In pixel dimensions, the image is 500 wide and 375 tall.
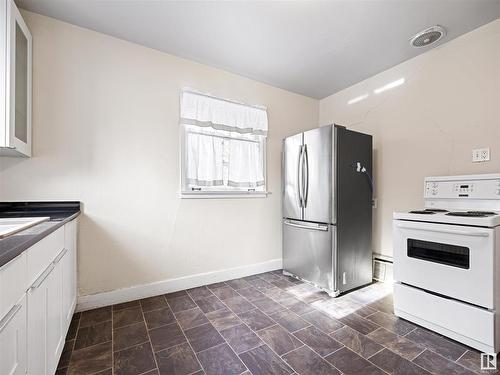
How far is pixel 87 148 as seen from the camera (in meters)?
2.07

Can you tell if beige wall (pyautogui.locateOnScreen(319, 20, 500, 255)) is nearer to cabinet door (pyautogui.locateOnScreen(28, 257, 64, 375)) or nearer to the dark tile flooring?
the dark tile flooring

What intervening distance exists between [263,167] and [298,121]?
37.1 inches

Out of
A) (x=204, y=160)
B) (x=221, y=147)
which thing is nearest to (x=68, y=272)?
(x=204, y=160)

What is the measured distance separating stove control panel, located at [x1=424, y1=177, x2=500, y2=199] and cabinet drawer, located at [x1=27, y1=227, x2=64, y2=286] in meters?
2.90

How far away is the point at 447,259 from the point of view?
169 centimetres

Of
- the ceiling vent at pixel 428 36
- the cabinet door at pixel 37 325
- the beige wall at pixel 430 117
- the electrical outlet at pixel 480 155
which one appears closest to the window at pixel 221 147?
the beige wall at pixel 430 117

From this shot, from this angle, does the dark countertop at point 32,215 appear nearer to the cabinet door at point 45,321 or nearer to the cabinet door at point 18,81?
the cabinet door at point 45,321

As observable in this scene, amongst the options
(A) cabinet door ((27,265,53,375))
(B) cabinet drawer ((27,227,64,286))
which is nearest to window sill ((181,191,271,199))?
(B) cabinet drawer ((27,227,64,286))

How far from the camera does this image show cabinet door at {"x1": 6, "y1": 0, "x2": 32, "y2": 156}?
149 cm

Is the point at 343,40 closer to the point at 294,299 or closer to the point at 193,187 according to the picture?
the point at 193,187

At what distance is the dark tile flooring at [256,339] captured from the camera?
141 cm

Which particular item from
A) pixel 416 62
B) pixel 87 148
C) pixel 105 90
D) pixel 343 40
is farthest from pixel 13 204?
pixel 416 62

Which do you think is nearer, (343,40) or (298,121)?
(343,40)

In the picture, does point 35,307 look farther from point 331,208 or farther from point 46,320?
point 331,208
